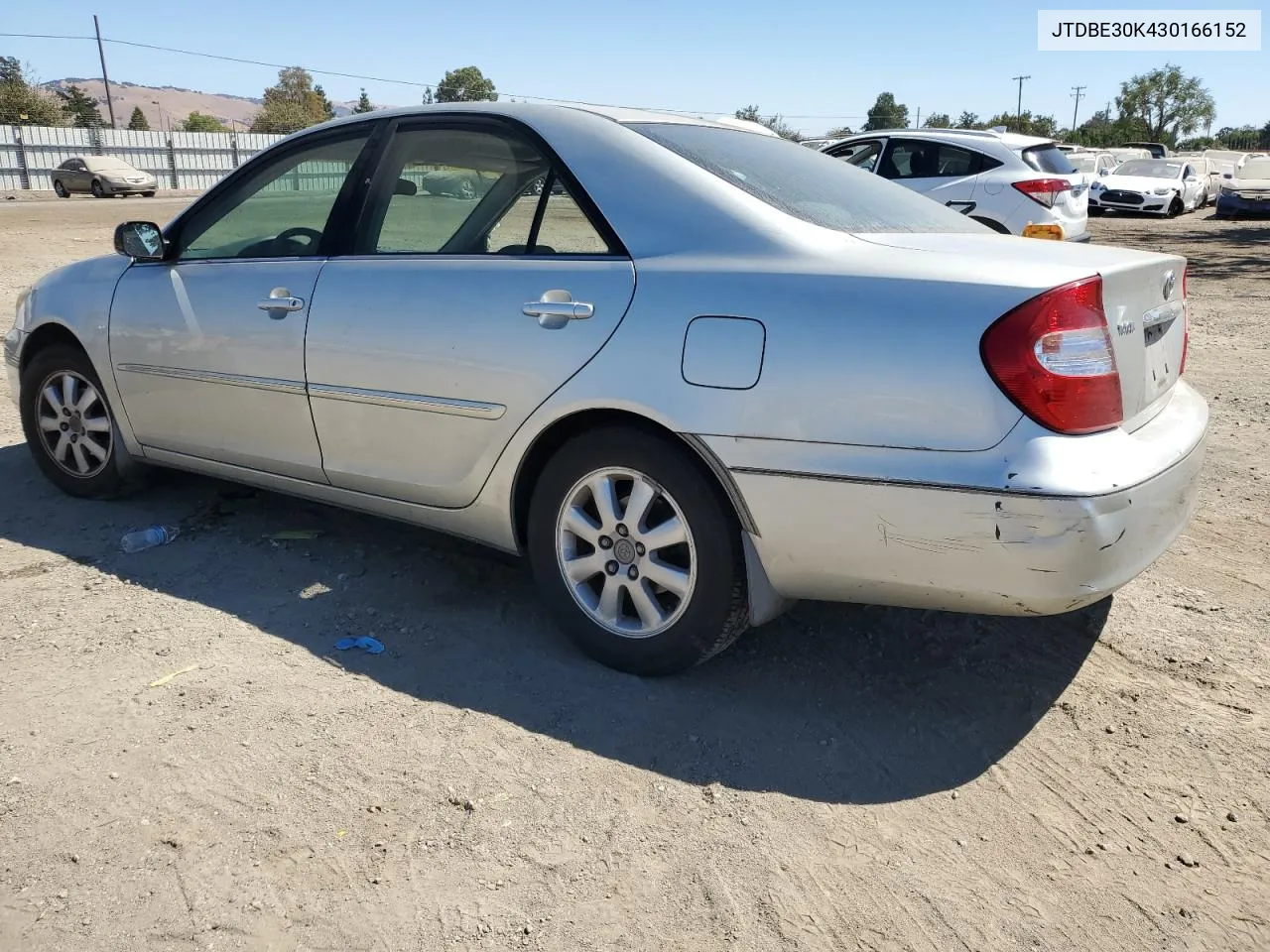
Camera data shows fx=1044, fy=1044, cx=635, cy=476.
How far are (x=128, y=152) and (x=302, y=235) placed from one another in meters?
46.6

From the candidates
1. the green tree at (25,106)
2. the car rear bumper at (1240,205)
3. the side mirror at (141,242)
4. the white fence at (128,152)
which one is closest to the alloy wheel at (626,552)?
the side mirror at (141,242)

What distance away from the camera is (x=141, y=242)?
14.1 ft

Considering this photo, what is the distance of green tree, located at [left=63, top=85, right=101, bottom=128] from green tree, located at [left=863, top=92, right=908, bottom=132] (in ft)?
163

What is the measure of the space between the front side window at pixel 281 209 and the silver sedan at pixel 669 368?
0.01m

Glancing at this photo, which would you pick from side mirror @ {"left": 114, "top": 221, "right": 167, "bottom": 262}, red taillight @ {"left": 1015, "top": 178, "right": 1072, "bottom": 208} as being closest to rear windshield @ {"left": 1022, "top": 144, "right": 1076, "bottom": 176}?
red taillight @ {"left": 1015, "top": 178, "right": 1072, "bottom": 208}

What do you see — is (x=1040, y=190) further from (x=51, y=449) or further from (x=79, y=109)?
(x=79, y=109)

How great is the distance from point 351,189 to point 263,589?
1.52 meters

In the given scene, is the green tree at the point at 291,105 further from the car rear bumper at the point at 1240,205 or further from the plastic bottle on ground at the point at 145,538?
the plastic bottle on ground at the point at 145,538

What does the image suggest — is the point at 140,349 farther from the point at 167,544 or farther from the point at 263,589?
the point at 263,589

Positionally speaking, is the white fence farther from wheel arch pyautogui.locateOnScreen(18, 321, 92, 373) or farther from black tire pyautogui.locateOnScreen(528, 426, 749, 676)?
black tire pyautogui.locateOnScreen(528, 426, 749, 676)

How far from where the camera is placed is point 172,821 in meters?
2.55

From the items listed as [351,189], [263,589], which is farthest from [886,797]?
[351,189]

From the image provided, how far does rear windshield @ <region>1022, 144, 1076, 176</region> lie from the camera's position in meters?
11.6

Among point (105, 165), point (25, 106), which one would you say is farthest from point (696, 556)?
point (25, 106)
